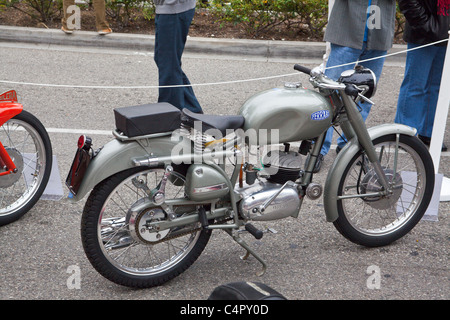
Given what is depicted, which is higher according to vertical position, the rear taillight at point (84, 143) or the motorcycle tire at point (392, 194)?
the rear taillight at point (84, 143)

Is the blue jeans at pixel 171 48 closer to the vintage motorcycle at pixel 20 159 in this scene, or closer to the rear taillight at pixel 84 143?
the vintage motorcycle at pixel 20 159

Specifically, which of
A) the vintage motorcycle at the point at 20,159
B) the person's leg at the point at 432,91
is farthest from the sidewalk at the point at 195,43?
the vintage motorcycle at the point at 20,159

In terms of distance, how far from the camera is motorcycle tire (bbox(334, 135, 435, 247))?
3645 millimetres

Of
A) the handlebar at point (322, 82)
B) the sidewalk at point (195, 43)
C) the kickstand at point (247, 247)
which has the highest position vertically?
the handlebar at point (322, 82)

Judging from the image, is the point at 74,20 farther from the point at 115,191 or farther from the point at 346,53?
the point at 115,191

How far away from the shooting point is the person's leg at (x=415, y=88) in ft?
16.9

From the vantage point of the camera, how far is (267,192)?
335 cm

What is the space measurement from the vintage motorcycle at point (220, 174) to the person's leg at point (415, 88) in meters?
1.58

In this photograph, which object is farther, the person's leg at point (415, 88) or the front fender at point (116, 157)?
the person's leg at point (415, 88)

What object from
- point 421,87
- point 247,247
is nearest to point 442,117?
point 421,87

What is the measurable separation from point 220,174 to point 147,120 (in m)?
0.47
